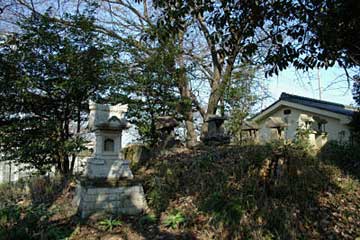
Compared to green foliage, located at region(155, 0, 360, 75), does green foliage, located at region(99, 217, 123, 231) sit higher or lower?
lower

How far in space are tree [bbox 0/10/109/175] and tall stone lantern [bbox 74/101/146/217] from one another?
2.43 meters

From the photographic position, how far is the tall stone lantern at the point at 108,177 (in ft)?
17.1

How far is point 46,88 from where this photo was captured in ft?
26.0

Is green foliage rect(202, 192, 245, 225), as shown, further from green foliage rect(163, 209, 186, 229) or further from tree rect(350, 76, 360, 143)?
tree rect(350, 76, 360, 143)

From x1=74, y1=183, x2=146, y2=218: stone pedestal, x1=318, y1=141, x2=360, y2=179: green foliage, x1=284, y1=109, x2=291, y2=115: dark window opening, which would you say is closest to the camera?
x1=74, y1=183, x2=146, y2=218: stone pedestal

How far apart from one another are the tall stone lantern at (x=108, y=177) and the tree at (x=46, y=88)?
2426 millimetres

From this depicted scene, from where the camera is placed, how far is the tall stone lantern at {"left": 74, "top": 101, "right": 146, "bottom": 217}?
5203 millimetres

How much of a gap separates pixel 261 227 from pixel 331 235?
908 mm

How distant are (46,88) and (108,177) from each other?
376 centimetres

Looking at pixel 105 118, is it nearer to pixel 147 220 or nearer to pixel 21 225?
pixel 147 220

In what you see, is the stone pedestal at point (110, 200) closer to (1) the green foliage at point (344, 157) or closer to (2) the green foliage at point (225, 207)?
(2) the green foliage at point (225, 207)

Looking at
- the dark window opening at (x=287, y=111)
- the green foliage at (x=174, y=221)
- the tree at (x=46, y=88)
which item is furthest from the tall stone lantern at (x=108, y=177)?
the dark window opening at (x=287, y=111)

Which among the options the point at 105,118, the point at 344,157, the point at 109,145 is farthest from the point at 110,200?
the point at 344,157

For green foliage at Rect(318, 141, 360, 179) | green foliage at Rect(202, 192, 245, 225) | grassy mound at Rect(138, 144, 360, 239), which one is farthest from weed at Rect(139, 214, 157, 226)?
green foliage at Rect(318, 141, 360, 179)
